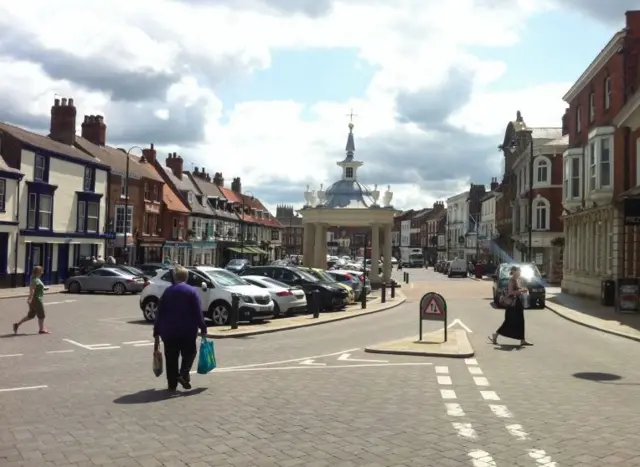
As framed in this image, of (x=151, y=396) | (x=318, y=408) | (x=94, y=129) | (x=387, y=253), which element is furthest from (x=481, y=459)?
(x=94, y=129)

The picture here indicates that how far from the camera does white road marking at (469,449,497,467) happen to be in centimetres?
617

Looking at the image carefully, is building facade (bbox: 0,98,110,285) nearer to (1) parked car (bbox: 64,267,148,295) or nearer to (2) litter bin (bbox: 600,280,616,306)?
(1) parked car (bbox: 64,267,148,295)

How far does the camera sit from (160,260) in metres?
59.2

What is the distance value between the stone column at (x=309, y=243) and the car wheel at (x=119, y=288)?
13.1 m

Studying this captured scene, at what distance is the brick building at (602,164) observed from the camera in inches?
1158

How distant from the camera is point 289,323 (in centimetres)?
1978

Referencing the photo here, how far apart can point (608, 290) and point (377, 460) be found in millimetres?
25362

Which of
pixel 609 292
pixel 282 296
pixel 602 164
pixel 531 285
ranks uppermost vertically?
pixel 602 164

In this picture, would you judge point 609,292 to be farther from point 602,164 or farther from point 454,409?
point 454,409

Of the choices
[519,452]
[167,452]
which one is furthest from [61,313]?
[519,452]

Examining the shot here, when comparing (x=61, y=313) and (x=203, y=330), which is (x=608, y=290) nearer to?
(x=61, y=313)

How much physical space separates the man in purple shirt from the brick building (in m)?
23.9

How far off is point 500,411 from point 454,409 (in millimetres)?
555

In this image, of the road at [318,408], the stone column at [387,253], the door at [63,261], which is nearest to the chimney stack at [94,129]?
the door at [63,261]
